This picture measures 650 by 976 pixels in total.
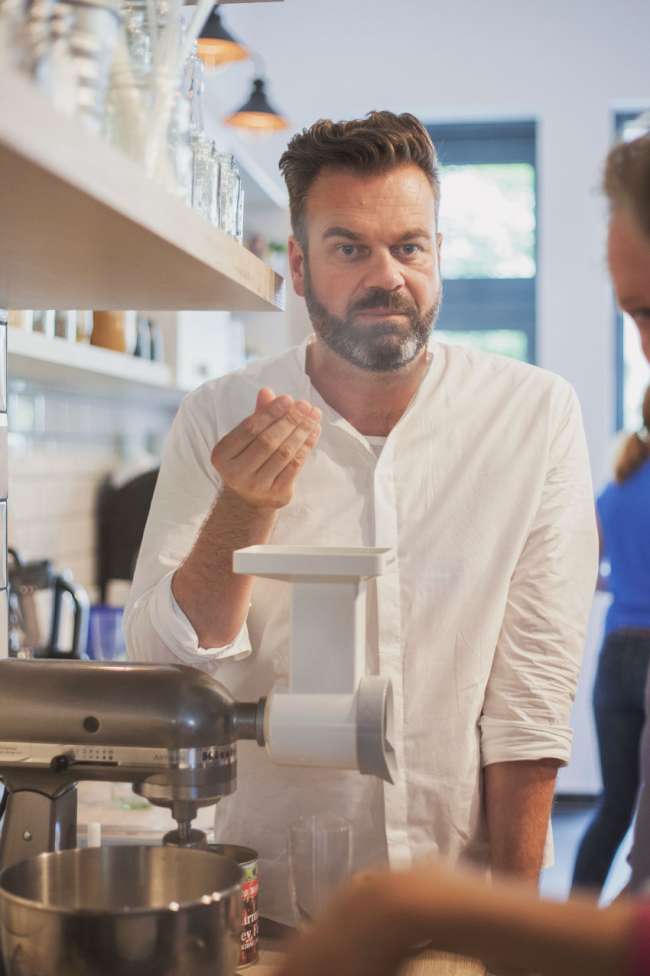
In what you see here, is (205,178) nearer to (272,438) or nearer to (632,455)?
(272,438)

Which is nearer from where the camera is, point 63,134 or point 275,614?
point 63,134

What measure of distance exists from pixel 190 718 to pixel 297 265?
905 millimetres

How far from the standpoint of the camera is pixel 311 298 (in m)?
1.72

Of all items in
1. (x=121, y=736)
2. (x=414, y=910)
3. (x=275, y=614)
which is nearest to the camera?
(x=414, y=910)

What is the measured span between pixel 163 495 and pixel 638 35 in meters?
4.40

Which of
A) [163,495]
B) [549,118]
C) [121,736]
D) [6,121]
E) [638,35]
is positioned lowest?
[121,736]

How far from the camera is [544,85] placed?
533 cm

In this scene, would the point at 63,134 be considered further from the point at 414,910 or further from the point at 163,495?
the point at 163,495

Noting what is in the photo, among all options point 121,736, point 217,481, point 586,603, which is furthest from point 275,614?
point 121,736

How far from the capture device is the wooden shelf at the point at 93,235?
0.73 m

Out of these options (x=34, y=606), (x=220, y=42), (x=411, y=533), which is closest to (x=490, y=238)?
(x=220, y=42)

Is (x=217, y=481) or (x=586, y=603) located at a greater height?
(x=217, y=481)

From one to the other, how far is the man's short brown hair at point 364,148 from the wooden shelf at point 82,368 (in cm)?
95

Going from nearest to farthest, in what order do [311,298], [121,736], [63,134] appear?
[63,134] < [121,736] < [311,298]
